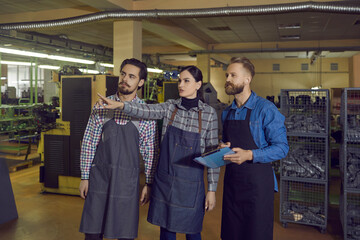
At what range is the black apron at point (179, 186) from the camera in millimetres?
2148

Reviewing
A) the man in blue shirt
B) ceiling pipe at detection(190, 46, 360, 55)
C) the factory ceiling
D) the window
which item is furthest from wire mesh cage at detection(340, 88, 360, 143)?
the window

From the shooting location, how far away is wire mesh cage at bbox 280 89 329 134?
4.02m

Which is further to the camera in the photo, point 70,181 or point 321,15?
point 321,15

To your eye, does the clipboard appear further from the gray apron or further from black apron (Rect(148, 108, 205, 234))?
the gray apron

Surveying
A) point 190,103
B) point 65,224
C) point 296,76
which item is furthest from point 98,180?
point 296,76

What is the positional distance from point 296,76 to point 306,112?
43.4 ft

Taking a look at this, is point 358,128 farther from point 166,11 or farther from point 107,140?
point 166,11

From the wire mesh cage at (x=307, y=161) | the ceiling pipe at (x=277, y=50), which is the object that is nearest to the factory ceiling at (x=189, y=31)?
the ceiling pipe at (x=277, y=50)

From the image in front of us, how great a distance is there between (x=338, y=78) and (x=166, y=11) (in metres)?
12.9

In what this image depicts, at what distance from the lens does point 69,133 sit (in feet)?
17.2

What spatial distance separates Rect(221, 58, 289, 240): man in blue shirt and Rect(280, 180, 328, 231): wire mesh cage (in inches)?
78.7

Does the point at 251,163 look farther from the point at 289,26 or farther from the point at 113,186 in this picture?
the point at 289,26

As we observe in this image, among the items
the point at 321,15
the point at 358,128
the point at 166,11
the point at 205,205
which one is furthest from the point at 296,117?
the point at 321,15

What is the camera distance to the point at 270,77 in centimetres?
1706
